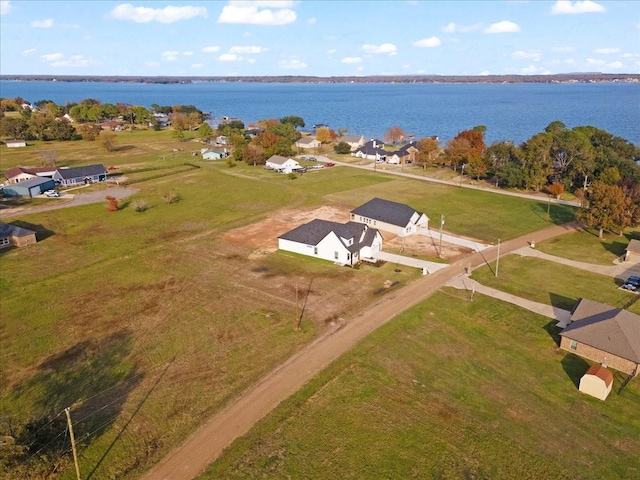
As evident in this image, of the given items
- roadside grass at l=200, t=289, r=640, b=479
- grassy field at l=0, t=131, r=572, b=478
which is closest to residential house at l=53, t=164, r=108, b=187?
grassy field at l=0, t=131, r=572, b=478

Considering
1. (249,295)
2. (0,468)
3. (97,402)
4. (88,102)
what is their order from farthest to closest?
(88,102), (249,295), (97,402), (0,468)

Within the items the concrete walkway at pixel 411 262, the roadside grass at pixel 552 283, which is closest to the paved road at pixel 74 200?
the concrete walkway at pixel 411 262

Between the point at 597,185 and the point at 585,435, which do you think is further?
the point at 597,185

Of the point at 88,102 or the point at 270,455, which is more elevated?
the point at 88,102

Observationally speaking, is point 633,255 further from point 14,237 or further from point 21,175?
point 21,175

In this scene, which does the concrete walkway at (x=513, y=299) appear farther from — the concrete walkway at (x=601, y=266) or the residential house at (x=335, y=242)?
the concrete walkway at (x=601, y=266)

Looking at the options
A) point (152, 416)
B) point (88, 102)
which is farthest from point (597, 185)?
point (88, 102)

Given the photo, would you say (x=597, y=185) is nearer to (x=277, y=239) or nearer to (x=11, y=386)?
(x=277, y=239)
